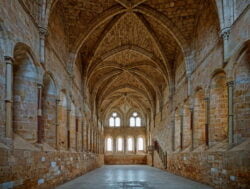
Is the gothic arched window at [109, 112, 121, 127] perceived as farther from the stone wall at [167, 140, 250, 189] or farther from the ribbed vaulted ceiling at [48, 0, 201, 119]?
the stone wall at [167, 140, 250, 189]

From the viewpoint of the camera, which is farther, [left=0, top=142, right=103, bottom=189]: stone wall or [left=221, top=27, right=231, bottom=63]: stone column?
[left=221, top=27, right=231, bottom=63]: stone column

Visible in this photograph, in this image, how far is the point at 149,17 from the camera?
1784 centimetres

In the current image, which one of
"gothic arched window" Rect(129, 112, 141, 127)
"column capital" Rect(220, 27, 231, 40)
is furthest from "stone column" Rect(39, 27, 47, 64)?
"gothic arched window" Rect(129, 112, 141, 127)

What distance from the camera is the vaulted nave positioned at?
906 cm

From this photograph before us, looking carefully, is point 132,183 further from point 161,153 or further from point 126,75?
point 126,75

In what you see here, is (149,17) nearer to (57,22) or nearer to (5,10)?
(57,22)

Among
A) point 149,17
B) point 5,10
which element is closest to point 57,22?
point 149,17

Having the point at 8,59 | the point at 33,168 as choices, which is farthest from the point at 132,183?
the point at 8,59

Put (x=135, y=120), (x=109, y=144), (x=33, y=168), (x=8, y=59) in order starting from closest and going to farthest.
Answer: (x=8, y=59) → (x=33, y=168) → (x=109, y=144) → (x=135, y=120)

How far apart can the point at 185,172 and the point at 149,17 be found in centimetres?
1020

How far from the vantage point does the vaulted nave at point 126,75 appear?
9062mm

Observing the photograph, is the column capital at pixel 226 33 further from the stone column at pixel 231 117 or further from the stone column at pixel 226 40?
the stone column at pixel 231 117

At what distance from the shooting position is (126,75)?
1182 inches

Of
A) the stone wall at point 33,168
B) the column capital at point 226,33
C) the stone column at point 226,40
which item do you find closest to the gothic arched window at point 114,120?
the stone wall at point 33,168
